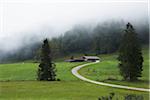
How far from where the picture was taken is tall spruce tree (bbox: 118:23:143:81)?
74562mm

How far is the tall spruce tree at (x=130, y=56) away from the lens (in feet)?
245

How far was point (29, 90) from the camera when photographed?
2085 inches

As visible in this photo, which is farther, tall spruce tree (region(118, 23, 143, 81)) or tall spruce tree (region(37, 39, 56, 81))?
tall spruce tree (region(37, 39, 56, 81))

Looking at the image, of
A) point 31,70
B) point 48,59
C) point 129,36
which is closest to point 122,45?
point 129,36

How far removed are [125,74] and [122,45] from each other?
635cm

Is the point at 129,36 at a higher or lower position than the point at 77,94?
higher

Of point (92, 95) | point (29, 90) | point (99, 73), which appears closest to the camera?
point (92, 95)

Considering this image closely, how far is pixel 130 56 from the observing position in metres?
74.8

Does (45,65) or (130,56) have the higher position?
(130,56)

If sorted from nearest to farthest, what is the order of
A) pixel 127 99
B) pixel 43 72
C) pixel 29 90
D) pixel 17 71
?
pixel 127 99 < pixel 29 90 < pixel 43 72 < pixel 17 71

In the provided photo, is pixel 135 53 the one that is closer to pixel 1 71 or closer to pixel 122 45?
pixel 122 45

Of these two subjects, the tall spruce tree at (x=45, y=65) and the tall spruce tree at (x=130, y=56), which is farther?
the tall spruce tree at (x=45, y=65)

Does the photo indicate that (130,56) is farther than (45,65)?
No

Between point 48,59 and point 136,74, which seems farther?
point 48,59
